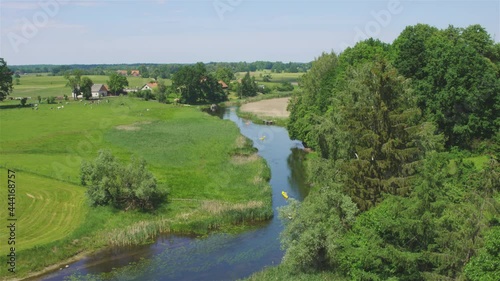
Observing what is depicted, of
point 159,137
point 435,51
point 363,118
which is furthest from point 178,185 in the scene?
point 435,51

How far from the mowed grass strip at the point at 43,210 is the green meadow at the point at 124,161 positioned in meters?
0.07

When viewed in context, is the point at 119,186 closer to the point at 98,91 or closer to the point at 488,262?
the point at 488,262

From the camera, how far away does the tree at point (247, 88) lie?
15154 cm

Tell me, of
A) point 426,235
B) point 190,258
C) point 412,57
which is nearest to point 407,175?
point 426,235

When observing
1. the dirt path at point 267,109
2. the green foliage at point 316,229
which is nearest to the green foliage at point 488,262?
the green foliage at point 316,229

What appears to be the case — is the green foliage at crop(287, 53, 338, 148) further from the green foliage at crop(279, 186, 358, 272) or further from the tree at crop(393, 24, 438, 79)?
the green foliage at crop(279, 186, 358, 272)

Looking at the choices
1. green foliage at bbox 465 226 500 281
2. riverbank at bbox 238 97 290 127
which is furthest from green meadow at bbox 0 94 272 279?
green foliage at bbox 465 226 500 281

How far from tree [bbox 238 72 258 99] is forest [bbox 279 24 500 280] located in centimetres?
9540

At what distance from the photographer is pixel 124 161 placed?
173 ft

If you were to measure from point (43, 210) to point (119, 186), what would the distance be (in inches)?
247

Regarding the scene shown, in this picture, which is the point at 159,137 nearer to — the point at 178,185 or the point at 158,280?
the point at 178,185

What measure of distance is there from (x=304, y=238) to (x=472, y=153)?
98.8ft

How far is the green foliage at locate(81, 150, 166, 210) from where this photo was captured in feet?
→ 121

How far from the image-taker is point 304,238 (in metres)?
24.7
